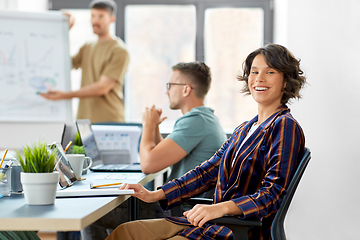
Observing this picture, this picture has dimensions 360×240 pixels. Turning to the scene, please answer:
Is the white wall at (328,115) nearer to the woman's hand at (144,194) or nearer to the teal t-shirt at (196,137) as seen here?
the teal t-shirt at (196,137)

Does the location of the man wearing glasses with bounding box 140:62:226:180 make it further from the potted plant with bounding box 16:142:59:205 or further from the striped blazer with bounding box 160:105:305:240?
the potted plant with bounding box 16:142:59:205

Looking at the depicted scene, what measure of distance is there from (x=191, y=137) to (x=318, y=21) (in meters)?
1.38

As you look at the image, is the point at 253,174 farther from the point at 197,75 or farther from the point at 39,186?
the point at 197,75

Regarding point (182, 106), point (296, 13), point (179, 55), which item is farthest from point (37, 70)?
point (296, 13)

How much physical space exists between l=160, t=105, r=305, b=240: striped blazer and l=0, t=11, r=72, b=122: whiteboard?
205 cm

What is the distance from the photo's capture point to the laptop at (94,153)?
6.23 feet

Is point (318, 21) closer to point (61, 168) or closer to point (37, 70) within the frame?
point (61, 168)

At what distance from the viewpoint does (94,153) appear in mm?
2084

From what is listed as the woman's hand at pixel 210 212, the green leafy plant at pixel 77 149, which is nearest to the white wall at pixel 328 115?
the woman's hand at pixel 210 212

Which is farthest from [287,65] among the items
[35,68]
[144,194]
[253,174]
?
[35,68]

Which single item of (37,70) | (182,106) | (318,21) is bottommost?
(182,106)

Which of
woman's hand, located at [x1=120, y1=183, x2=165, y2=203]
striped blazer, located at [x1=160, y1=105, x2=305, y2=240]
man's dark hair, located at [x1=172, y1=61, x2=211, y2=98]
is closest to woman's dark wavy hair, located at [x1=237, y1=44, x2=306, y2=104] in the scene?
striped blazer, located at [x1=160, y1=105, x2=305, y2=240]

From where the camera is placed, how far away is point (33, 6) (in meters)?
3.59

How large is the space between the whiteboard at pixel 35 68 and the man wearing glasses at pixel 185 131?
145 cm
